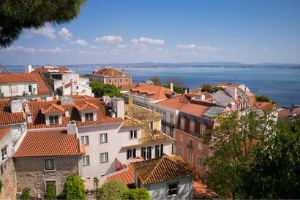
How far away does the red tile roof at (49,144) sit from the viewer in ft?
63.2

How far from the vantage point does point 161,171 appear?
17.4 meters

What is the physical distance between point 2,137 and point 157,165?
35.1 feet

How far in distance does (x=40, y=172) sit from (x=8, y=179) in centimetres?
220

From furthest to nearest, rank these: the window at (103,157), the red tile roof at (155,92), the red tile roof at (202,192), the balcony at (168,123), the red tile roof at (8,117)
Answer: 1. the red tile roof at (155,92)
2. the balcony at (168,123)
3. the window at (103,157)
4. the red tile roof at (8,117)
5. the red tile roof at (202,192)

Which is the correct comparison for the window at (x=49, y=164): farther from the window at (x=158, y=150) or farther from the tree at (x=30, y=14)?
the window at (x=158, y=150)

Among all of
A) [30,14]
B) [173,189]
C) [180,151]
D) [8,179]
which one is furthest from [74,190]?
[180,151]

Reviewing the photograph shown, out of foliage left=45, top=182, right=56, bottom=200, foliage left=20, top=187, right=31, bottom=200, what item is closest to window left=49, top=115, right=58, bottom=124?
foliage left=45, top=182, right=56, bottom=200

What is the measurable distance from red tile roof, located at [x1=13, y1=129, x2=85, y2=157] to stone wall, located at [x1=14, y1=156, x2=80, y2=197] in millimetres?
386

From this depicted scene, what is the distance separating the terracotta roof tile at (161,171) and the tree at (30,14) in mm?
10953

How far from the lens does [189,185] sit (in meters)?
17.8

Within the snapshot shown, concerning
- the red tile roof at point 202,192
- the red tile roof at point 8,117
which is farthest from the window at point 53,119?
the red tile roof at point 202,192

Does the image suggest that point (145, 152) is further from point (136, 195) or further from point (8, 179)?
point (8, 179)

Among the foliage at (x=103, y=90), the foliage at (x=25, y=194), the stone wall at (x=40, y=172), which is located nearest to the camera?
the foliage at (x=25, y=194)

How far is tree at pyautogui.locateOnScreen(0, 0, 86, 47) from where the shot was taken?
9117 millimetres
